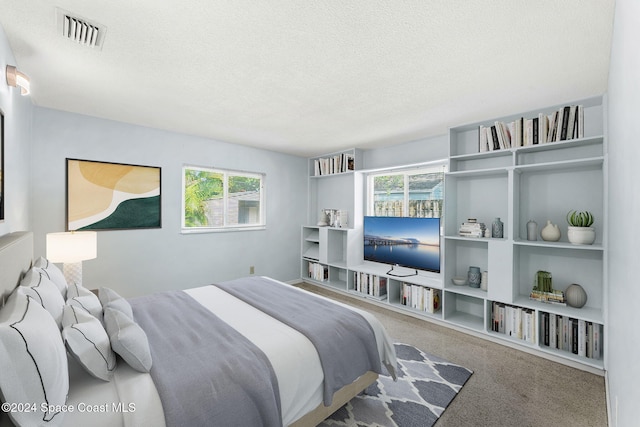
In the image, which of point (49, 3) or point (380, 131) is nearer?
point (49, 3)

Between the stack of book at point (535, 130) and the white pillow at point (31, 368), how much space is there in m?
3.73

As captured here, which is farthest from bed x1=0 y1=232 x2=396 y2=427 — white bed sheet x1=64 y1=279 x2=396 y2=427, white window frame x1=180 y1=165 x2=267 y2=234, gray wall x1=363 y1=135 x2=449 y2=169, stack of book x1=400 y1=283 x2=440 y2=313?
gray wall x1=363 y1=135 x2=449 y2=169

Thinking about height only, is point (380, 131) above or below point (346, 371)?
above

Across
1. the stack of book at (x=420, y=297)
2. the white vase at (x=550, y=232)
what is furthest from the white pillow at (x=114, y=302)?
the white vase at (x=550, y=232)

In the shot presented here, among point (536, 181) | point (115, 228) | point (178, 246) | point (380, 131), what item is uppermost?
point (380, 131)

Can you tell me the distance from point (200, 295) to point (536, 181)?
360 cm

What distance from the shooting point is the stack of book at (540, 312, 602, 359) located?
2.36 meters

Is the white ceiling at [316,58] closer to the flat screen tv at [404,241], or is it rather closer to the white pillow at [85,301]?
the flat screen tv at [404,241]

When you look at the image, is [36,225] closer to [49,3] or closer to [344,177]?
[49,3]

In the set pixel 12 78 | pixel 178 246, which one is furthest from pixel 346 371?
pixel 178 246

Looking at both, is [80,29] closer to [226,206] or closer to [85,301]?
[85,301]

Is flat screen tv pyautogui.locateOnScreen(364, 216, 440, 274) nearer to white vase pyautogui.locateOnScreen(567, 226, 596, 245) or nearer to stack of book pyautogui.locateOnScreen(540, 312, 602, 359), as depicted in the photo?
stack of book pyautogui.locateOnScreen(540, 312, 602, 359)

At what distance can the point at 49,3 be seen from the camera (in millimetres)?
1435

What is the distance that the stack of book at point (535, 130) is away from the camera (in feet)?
8.26
